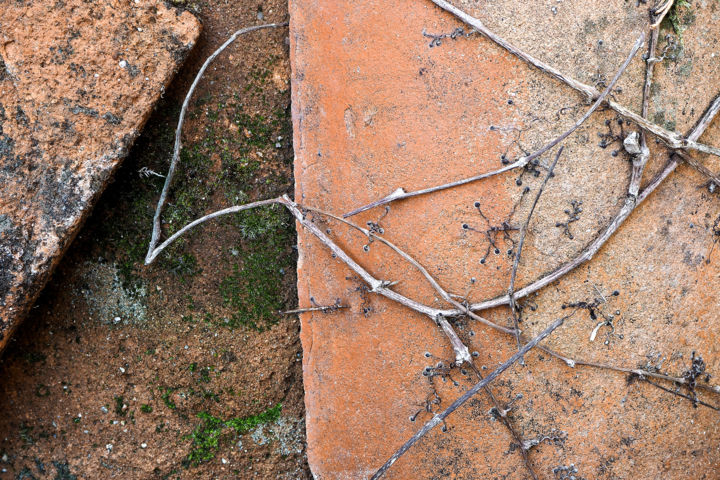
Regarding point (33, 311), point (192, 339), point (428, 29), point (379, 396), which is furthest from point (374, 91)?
point (33, 311)

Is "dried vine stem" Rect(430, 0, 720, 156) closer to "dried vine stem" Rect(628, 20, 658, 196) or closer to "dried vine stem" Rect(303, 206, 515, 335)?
"dried vine stem" Rect(628, 20, 658, 196)

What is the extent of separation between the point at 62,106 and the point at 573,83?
101 centimetres

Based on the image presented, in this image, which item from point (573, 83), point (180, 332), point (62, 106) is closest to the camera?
point (573, 83)

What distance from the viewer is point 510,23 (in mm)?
894

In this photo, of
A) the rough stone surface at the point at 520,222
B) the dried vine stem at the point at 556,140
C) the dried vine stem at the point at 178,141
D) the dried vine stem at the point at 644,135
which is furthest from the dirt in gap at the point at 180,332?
the dried vine stem at the point at 644,135

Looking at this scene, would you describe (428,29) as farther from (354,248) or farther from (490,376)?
(490,376)

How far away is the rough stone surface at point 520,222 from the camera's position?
896 mm

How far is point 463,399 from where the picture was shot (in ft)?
3.13

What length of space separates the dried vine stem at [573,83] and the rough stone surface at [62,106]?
660 millimetres

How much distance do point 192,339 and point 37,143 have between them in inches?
22.6

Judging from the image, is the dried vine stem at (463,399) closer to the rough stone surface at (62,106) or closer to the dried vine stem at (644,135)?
the dried vine stem at (644,135)

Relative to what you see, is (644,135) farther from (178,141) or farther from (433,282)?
(178,141)

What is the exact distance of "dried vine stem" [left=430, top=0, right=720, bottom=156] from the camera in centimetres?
88

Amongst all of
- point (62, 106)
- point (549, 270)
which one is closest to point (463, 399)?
point (549, 270)
